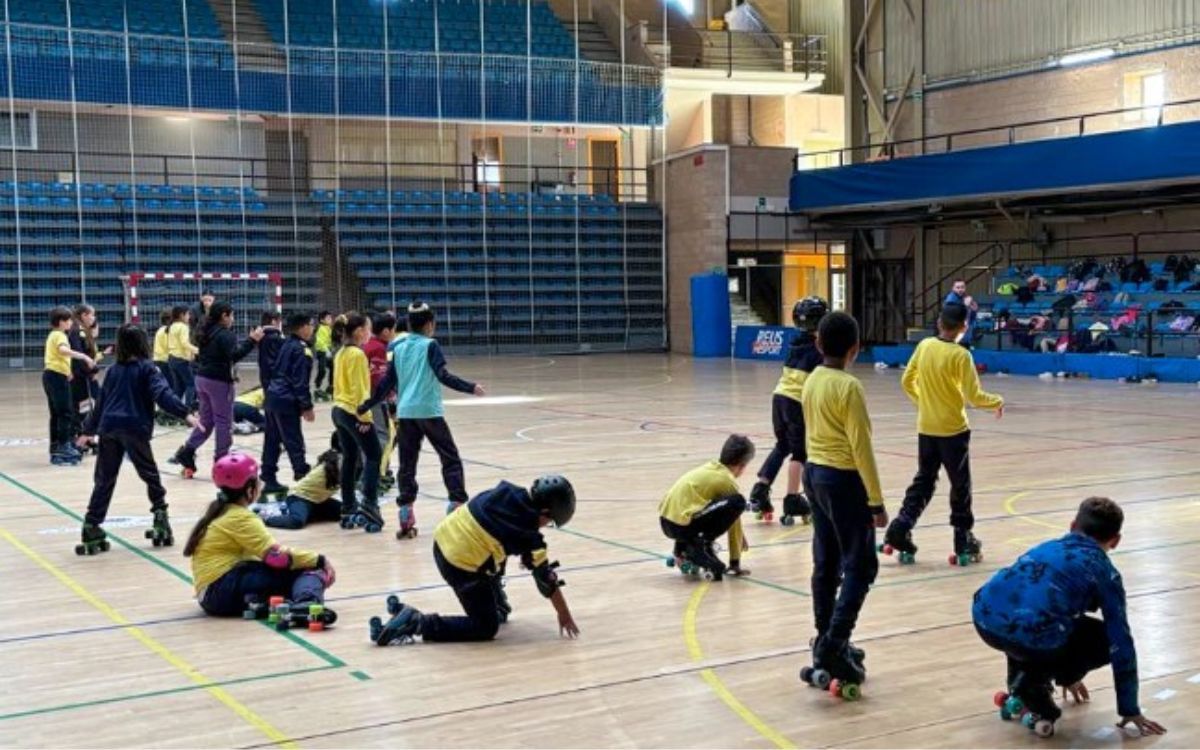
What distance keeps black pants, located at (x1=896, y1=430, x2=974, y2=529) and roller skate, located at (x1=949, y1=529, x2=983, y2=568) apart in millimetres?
55

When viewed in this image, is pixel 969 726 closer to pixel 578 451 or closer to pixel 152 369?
pixel 152 369

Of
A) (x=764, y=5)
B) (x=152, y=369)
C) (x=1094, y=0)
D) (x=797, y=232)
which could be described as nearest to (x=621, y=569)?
(x=152, y=369)

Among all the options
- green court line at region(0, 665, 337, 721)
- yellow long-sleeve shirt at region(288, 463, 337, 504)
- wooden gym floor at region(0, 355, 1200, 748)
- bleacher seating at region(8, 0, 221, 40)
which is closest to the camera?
wooden gym floor at region(0, 355, 1200, 748)

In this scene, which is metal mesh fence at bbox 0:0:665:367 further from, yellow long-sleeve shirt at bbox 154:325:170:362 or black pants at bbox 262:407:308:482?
black pants at bbox 262:407:308:482

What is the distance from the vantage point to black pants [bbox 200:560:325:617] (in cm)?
714

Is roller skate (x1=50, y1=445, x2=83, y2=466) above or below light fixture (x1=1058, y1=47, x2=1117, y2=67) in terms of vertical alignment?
→ below

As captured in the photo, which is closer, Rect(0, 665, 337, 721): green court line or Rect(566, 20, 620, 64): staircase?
Rect(0, 665, 337, 721): green court line

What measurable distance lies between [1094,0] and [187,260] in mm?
21609

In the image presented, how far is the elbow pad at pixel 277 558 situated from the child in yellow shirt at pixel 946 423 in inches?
144

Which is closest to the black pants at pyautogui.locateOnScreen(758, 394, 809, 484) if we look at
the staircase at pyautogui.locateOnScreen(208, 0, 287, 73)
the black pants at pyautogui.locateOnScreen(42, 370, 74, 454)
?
the black pants at pyautogui.locateOnScreen(42, 370, 74, 454)

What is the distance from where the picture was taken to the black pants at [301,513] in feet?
33.1

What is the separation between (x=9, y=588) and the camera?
8078 millimetres

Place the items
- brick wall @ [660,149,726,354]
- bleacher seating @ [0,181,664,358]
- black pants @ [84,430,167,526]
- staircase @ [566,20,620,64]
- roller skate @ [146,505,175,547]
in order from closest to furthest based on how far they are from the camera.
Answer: black pants @ [84,430,167,526], roller skate @ [146,505,175,547], bleacher seating @ [0,181,664,358], brick wall @ [660,149,726,354], staircase @ [566,20,620,64]

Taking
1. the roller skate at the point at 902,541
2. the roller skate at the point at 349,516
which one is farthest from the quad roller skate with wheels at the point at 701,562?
the roller skate at the point at 349,516
